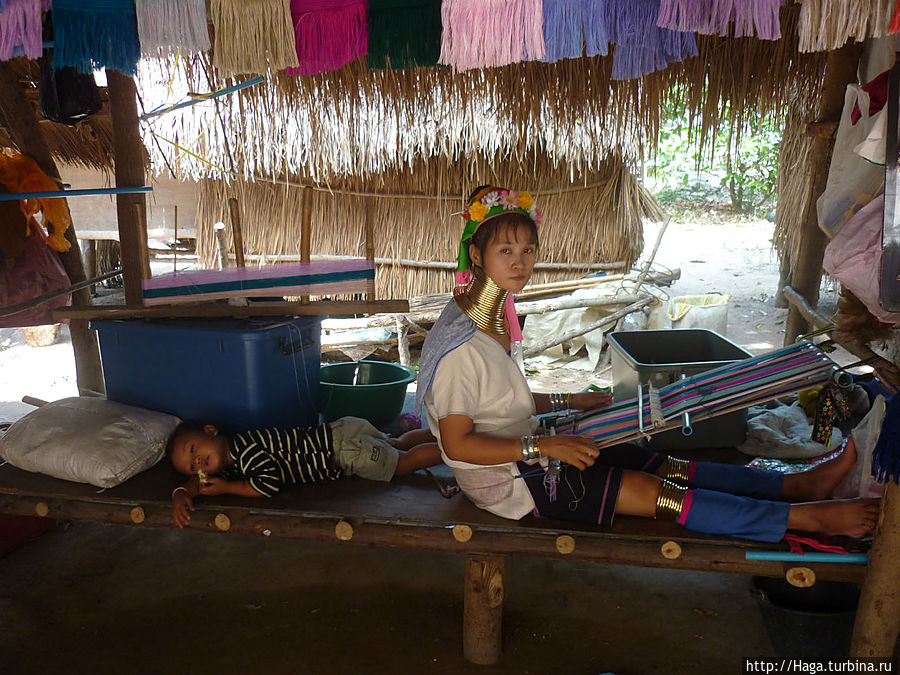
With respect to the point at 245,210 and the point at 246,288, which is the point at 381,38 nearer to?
the point at 246,288

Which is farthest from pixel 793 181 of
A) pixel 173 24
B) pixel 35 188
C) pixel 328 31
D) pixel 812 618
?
pixel 35 188

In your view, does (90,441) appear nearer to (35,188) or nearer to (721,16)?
(35,188)

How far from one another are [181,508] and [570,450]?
A: 1.44m

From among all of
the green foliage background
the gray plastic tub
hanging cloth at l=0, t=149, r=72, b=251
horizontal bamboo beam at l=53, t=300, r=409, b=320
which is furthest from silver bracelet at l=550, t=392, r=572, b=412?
the green foliage background

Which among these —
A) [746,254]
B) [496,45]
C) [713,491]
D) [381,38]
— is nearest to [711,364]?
[713,491]

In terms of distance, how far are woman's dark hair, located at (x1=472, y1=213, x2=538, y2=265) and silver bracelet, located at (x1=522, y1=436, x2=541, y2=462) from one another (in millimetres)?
631

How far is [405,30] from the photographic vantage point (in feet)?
8.03

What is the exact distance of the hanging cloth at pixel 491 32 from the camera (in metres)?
2.02

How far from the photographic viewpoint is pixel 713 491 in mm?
2416

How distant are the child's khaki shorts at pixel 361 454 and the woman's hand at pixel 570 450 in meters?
0.79

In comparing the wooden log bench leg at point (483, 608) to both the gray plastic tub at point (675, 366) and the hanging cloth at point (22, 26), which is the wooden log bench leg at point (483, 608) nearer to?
the gray plastic tub at point (675, 366)

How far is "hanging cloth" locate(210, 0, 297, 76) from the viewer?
2.18m

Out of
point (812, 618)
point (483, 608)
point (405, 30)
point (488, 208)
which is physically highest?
point (405, 30)

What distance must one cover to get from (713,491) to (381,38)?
196cm
